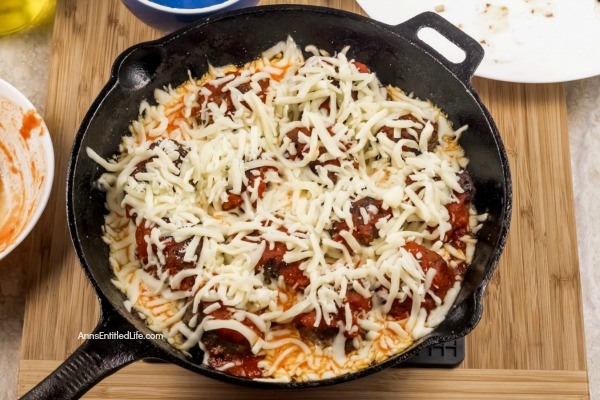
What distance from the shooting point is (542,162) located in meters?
1.95

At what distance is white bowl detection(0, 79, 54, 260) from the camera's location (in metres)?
1.72

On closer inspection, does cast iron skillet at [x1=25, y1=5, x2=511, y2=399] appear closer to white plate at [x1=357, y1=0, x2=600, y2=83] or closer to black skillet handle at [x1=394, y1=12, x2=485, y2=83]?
black skillet handle at [x1=394, y1=12, x2=485, y2=83]

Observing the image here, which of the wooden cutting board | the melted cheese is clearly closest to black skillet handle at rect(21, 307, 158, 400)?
the melted cheese

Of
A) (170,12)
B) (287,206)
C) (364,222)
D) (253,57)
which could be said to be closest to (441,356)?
(364,222)

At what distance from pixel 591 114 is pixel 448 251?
841 millimetres

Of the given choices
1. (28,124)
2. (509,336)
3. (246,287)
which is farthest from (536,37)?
(28,124)

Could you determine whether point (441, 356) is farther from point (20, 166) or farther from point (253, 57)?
point (20, 166)

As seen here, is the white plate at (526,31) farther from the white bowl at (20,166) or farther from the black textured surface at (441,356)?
the white bowl at (20,166)

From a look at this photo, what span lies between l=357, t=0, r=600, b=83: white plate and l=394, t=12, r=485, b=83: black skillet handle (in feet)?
0.88

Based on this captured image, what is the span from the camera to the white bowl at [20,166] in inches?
67.7

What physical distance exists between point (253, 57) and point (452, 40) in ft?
1.69

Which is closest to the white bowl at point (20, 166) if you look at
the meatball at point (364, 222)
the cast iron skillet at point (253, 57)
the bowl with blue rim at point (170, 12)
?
the cast iron skillet at point (253, 57)

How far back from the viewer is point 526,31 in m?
2.06

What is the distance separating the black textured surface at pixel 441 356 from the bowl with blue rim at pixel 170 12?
997mm
